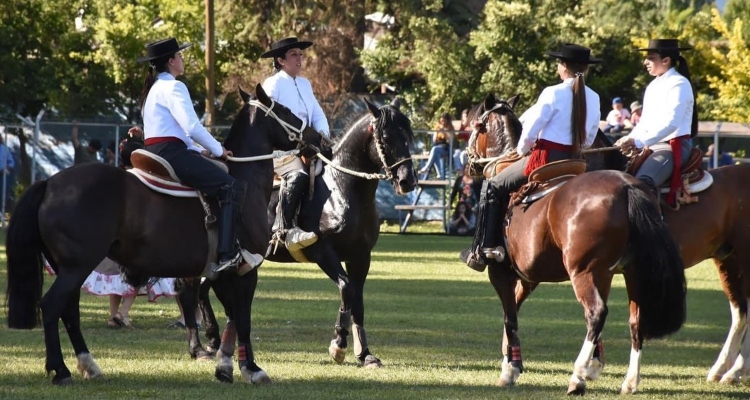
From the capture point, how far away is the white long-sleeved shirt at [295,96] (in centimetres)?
1241

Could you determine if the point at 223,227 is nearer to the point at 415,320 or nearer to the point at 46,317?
the point at 46,317

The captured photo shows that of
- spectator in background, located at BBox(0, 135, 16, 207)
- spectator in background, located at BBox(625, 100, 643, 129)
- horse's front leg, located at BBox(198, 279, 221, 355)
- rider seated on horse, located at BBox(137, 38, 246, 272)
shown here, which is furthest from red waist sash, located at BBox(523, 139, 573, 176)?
spectator in background, located at BBox(0, 135, 16, 207)

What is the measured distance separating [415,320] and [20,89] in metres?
24.3

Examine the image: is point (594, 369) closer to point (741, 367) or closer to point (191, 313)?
point (741, 367)

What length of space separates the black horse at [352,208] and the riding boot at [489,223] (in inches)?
42.3

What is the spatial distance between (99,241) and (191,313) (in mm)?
2344

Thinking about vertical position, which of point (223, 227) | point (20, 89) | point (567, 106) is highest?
point (567, 106)

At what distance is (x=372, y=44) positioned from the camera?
45750 millimetres

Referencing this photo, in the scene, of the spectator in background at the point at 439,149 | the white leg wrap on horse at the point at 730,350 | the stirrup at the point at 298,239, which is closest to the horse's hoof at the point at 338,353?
the stirrup at the point at 298,239

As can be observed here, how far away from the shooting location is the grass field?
9492 millimetres

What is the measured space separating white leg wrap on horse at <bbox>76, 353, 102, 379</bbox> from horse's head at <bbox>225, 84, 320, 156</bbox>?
211cm

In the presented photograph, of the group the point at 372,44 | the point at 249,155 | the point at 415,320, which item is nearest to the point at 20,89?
the point at 372,44

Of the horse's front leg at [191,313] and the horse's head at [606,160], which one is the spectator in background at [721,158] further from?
the horse's front leg at [191,313]

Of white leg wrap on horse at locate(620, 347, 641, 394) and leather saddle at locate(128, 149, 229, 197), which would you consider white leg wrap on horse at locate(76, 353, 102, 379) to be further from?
white leg wrap on horse at locate(620, 347, 641, 394)
